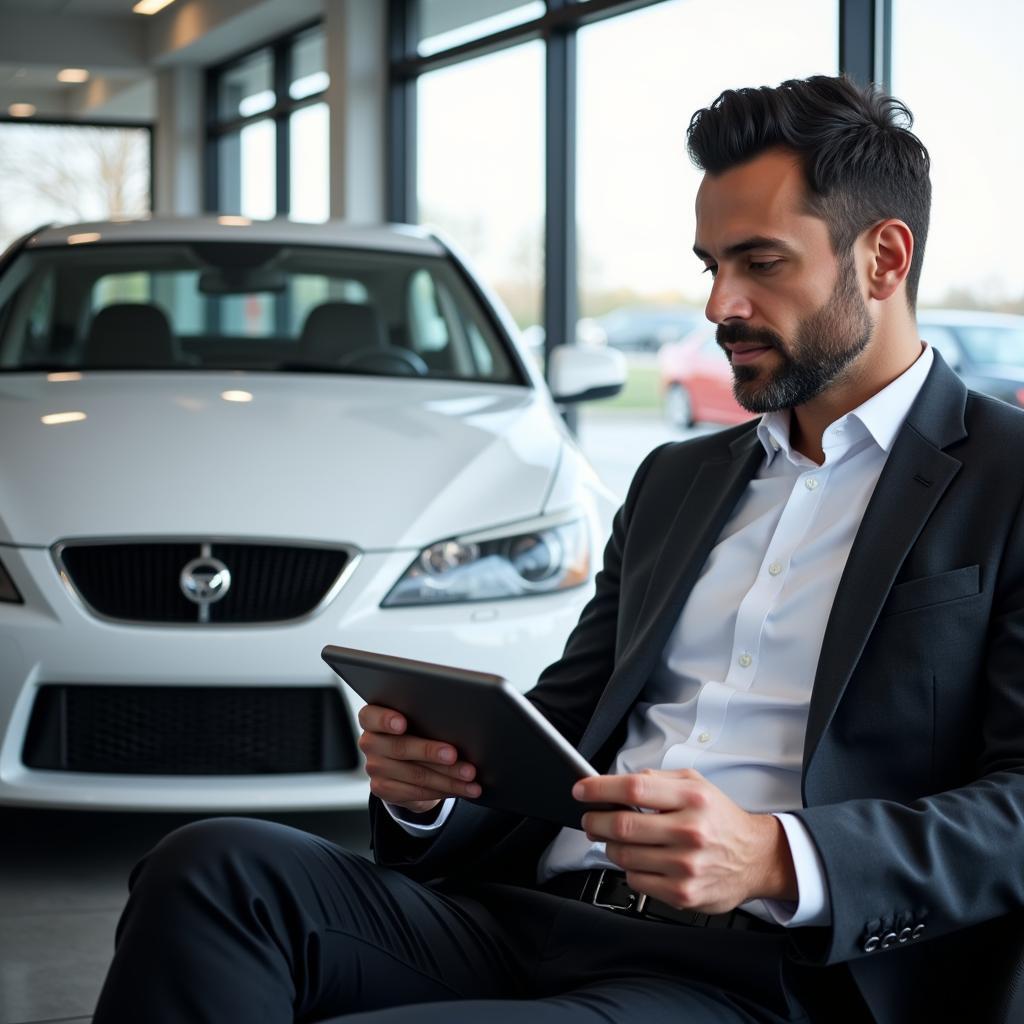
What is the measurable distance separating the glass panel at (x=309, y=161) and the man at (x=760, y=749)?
9033 mm

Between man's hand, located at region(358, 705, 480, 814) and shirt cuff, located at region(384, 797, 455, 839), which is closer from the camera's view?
man's hand, located at region(358, 705, 480, 814)

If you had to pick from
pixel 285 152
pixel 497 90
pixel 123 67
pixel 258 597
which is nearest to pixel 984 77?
pixel 258 597

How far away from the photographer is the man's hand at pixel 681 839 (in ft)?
3.93

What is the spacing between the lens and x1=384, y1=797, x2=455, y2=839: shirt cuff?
1.56 meters

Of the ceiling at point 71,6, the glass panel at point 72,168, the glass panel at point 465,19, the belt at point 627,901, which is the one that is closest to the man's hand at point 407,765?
the belt at point 627,901

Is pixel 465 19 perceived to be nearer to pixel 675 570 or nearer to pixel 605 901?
pixel 675 570

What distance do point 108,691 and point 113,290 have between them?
106 inches

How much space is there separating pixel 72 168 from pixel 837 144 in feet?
45.4

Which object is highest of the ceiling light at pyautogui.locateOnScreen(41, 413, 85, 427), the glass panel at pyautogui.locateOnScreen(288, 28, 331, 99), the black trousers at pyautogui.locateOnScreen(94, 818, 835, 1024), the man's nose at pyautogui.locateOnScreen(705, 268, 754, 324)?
the glass panel at pyautogui.locateOnScreen(288, 28, 331, 99)

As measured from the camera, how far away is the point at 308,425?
3.12 metres

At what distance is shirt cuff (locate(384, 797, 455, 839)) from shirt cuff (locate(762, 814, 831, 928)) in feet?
1.35

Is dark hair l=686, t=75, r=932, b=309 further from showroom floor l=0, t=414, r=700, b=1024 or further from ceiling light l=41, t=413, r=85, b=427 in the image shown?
ceiling light l=41, t=413, r=85, b=427

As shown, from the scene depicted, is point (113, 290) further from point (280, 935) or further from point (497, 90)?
point (280, 935)

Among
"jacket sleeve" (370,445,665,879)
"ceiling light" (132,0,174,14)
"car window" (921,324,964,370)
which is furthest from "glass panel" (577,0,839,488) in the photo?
"ceiling light" (132,0,174,14)
